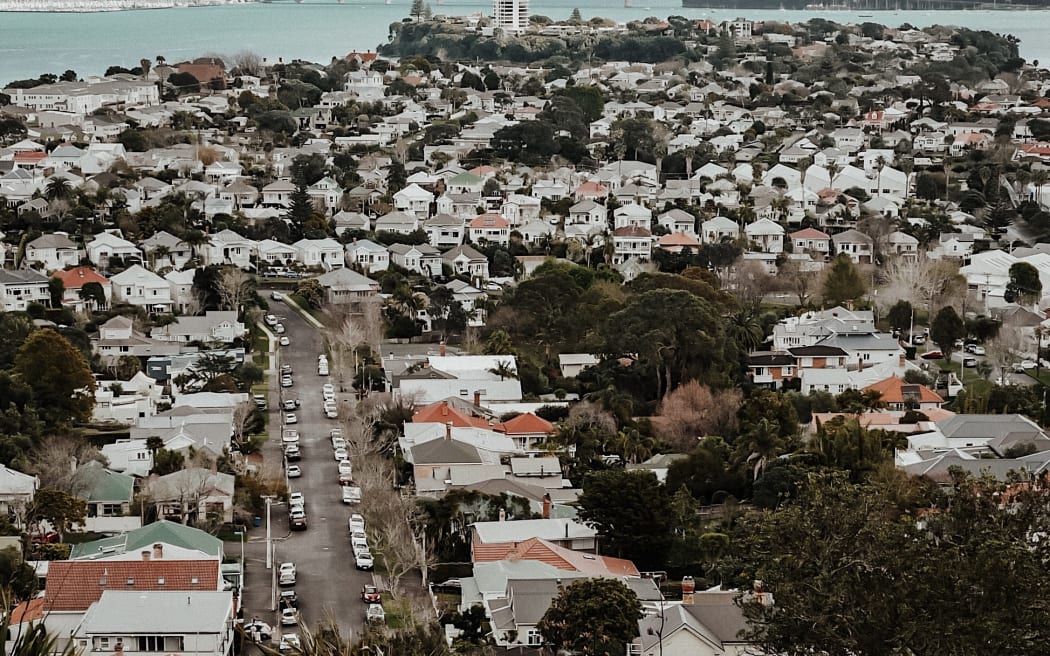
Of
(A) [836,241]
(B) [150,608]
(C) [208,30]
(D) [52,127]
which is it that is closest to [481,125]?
(D) [52,127]

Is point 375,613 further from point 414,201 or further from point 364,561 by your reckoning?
point 414,201

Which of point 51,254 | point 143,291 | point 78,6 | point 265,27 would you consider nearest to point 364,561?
point 143,291

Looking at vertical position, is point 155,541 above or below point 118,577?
below

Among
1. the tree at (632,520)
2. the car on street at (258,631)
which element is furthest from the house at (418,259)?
the car on street at (258,631)

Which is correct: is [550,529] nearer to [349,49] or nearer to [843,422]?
[843,422]

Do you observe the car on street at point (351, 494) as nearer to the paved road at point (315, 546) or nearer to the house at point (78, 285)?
the paved road at point (315, 546)

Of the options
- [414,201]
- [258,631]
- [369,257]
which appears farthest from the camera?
[414,201]

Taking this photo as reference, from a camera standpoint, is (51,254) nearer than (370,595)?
No
